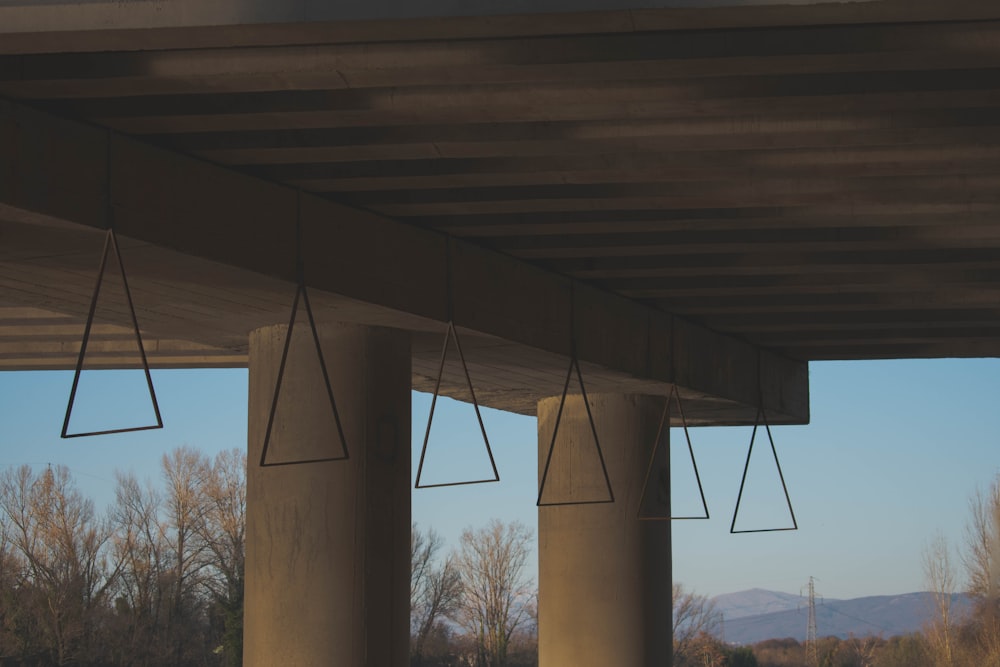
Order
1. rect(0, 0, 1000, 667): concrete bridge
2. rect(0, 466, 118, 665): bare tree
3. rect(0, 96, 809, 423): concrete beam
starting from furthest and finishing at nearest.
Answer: rect(0, 466, 118, 665): bare tree → rect(0, 96, 809, 423): concrete beam → rect(0, 0, 1000, 667): concrete bridge

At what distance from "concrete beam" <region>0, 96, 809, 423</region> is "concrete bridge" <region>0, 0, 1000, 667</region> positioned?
3 cm

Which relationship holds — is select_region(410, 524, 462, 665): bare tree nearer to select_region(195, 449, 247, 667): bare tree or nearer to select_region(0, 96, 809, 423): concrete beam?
select_region(195, 449, 247, 667): bare tree

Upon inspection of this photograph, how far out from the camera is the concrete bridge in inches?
325

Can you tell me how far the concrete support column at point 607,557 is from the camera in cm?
1716

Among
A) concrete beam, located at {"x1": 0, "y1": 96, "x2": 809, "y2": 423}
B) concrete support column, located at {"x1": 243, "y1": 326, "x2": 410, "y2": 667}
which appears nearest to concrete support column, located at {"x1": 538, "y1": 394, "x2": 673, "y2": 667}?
concrete beam, located at {"x1": 0, "y1": 96, "x2": 809, "y2": 423}

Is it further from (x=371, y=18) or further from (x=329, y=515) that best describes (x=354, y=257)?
(x=371, y=18)

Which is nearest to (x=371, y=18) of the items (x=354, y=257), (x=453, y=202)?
(x=453, y=202)

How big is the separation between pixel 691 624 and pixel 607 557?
48.9 m

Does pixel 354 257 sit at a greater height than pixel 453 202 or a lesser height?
lesser

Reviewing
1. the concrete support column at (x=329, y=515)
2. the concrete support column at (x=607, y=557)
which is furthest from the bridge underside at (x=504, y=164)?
the concrete support column at (x=607, y=557)

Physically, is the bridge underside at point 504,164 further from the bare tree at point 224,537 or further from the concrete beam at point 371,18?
the bare tree at point 224,537

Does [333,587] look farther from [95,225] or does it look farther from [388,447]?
[95,225]

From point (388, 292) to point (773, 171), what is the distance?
10.7 ft

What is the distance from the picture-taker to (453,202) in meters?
11.7
